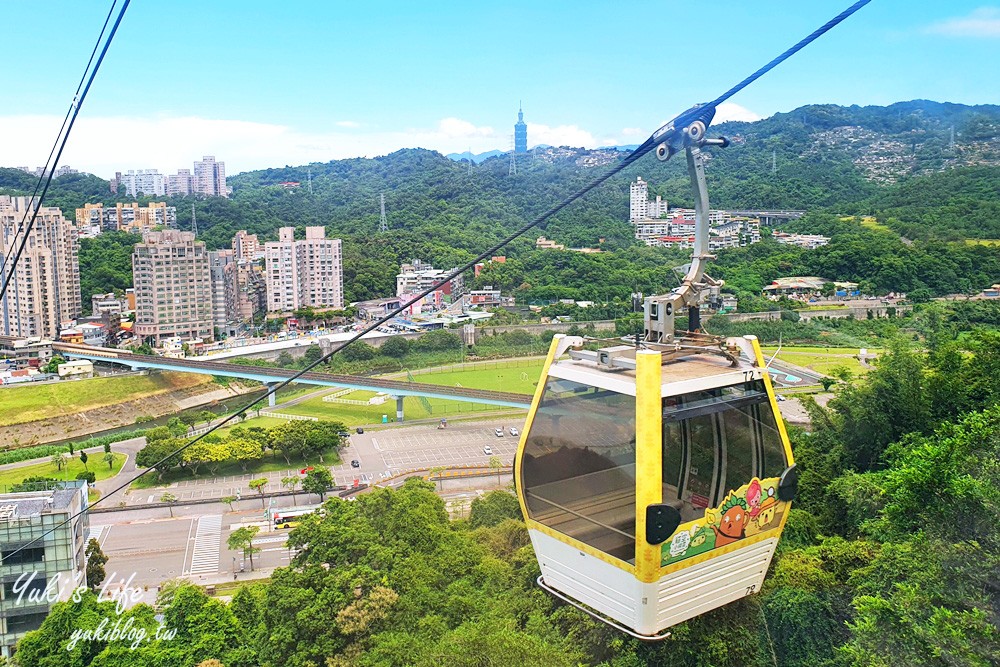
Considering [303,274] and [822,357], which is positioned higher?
[303,274]

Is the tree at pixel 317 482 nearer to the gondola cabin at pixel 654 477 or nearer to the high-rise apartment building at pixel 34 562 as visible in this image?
the high-rise apartment building at pixel 34 562

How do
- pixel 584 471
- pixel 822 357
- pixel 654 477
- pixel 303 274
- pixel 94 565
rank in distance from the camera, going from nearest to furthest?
pixel 654 477 → pixel 584 471 → pixel 94 565 → pixel 822 357 → pixel 303 274

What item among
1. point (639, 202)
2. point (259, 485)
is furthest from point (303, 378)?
point (639, 202)

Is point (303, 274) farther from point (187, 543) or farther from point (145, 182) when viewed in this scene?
point (145, 182)

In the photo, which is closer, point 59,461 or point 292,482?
point 292,482

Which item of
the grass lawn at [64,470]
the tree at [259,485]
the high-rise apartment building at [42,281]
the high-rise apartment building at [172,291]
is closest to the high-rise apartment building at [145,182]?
the high-rise apartment building at [42,281]

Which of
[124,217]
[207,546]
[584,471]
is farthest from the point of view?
[124,217]

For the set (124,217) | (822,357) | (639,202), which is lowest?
(822,357)

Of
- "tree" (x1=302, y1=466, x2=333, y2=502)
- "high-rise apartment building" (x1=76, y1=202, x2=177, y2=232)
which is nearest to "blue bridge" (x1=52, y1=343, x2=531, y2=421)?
"tree" (x1=302, y1=466, x2=333, y2=502)
